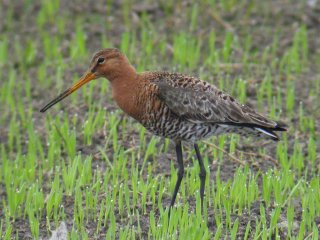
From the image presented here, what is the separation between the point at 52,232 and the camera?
7672mm

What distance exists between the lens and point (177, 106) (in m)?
8.04

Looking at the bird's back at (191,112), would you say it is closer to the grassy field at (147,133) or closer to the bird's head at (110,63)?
the bird's head at (110,63)

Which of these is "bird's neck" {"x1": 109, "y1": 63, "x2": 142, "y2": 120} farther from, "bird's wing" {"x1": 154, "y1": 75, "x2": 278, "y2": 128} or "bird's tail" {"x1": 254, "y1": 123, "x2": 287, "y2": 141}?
"bird's tail" {"x1": 254, "y1": 123, "x2": 287, "y2": 141}

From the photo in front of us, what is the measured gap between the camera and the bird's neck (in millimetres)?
8047

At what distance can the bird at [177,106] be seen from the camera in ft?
26.3

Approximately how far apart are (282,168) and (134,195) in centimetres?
161

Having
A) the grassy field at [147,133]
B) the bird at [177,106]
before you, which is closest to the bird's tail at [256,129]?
the bird at [177,106]

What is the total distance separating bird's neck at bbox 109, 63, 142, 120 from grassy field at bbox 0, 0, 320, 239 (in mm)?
633

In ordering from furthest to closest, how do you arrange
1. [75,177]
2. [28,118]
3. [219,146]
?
[28,118] → [219,146] → [75,177]

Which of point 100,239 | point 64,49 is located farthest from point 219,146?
point 64,49

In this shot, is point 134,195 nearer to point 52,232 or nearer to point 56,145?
point 52,232

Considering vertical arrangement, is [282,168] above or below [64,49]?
below

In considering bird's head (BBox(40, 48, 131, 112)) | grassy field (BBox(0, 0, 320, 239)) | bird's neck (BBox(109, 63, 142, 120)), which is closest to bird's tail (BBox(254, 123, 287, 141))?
grassy field (BBox(0, 0, 320, 239))

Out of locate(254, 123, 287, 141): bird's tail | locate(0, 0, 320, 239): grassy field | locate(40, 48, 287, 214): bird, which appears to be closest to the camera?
locate(0, 0, 320, 239): grassy field
